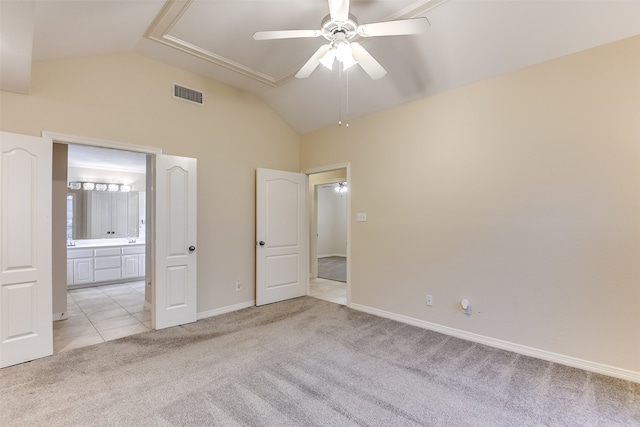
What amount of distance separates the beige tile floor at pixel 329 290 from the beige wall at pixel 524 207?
0.96 metres

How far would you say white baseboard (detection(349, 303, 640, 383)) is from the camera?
2.36 metres

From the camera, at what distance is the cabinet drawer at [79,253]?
5.34 meters

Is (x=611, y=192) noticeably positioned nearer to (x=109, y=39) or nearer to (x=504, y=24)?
(x=504, y=24)

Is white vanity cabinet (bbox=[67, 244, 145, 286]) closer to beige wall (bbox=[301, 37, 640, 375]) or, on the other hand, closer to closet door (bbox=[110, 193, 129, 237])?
closet door (bbox=[110, 193, 129, 237])

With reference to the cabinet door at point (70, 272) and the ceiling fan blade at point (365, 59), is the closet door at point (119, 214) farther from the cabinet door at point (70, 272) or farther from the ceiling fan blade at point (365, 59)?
the ceiling fan blade at point (365, 59)

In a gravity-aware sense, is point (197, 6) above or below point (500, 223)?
above

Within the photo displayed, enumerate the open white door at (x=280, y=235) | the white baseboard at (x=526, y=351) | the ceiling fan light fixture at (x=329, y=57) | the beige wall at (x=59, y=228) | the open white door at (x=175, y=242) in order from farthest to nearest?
the open white door at (x=280, y=235), the beige wall at (x=59, y=228), the open white door at (x=175, y=242), the white baseboard at (x=526, y=351), the ceiling fan light fixture at (x=329, y=57)

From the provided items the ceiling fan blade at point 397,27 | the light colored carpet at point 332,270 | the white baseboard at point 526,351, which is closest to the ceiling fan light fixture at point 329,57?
the ceiling fan blade at point 397,27

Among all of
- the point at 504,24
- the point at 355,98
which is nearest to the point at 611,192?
the point at 504,24

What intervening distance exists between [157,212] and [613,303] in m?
4.45

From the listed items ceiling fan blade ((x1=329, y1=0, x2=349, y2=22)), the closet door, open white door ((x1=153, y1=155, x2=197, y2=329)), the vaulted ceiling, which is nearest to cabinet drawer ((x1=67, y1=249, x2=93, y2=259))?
the closet door

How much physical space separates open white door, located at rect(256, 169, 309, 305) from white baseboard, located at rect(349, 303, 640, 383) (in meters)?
1.58

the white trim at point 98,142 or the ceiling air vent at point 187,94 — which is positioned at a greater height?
the ceiling air vent at point 187,94

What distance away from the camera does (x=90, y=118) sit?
3.02m
